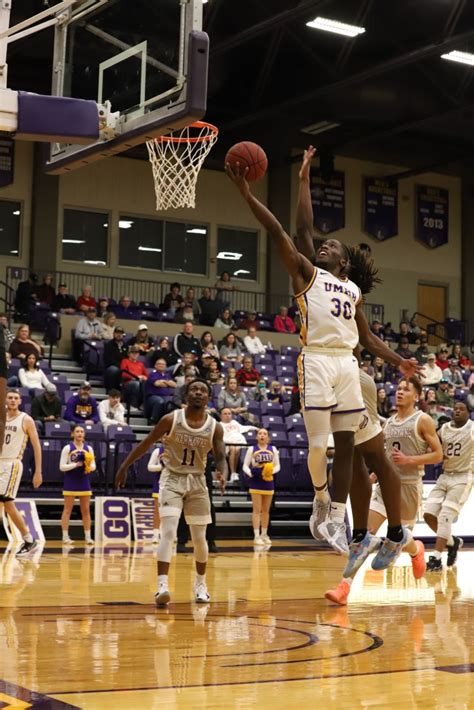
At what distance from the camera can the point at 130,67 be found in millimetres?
8453

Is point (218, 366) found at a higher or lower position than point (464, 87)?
lower

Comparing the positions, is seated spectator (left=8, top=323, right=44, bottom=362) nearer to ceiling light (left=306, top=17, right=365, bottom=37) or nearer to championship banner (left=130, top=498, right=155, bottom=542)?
championship banner (left=130, top=498, right=155, bottom=542)

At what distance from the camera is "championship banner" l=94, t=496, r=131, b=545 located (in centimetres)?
1445

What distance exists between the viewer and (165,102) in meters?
8.02

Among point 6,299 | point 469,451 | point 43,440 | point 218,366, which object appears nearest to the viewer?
point 469,451

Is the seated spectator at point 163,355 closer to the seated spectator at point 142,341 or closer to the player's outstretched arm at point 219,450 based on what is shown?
the seated spectator at point 142,341

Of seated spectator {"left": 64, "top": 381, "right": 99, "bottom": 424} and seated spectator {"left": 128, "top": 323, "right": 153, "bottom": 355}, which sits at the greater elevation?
seated spectator {"left": 128, "top": 323, "right": 153, "bottom": 355}

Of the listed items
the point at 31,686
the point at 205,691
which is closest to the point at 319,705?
the point at 205,691

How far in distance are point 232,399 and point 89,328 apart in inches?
162

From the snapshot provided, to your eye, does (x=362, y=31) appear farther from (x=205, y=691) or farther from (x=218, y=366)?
(x=205, y=691)

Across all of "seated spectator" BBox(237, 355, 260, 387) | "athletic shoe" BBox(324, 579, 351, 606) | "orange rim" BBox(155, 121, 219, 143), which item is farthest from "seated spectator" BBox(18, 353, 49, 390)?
"athletic shoe" BBox(324, 579, 351, 606)

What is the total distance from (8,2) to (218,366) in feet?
41.4

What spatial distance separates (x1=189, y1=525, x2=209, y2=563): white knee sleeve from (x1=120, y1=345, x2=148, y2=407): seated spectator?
10.3m

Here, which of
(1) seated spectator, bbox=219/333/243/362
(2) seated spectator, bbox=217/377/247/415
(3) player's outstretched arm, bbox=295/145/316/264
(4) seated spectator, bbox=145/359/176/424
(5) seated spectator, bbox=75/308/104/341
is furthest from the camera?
(1) seated spectator, bbox=219/333/243/362
